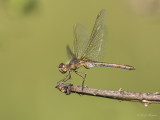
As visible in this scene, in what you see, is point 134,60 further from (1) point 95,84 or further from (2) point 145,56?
(1) point 95,84

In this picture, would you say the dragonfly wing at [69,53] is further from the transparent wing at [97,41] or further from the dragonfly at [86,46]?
the transparent wing at [97,41]

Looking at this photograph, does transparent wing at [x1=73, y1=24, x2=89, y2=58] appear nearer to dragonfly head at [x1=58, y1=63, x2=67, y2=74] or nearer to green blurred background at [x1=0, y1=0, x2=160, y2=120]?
dragonfly head at [x1=58, y1=63, x2=67, y2=74]

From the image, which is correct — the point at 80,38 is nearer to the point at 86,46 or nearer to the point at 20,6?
the point at 86,46

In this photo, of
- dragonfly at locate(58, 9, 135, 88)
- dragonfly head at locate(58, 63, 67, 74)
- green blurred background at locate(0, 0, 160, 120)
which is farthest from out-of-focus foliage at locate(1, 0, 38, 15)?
dragonfly head at locate(58, 63, 67, 74)

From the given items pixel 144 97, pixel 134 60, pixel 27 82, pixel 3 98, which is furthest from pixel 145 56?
pixel 144 97

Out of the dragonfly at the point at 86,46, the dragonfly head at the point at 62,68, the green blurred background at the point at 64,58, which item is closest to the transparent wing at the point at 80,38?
the dragonfly at the point at 86,46

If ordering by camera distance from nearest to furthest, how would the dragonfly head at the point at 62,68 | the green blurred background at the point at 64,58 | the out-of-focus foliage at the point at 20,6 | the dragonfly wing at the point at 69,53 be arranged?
the dragonfly wing at the point at 69,53
the out-of-focus foliage at the point at 20,6
the dragonfly head at the point at 62,68
the green blurred background at the point at 64,58
